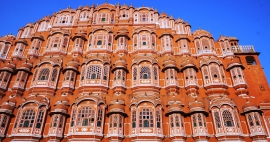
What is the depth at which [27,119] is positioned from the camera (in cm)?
2167

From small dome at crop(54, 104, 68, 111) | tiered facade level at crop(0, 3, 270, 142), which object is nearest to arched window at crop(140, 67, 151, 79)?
tiered facade level at crop(0, 3, 270, 142)

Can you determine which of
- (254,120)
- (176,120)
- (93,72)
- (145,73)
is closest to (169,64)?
(145,73)

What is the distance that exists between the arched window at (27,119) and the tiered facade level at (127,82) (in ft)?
0.32

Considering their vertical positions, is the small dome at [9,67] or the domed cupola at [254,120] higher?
the small dome at [9,67]

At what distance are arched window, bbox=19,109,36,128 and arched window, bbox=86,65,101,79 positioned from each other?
666 cm

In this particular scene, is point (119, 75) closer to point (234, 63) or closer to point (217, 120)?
point (217, 120)

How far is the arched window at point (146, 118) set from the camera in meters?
21.0

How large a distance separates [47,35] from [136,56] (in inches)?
521

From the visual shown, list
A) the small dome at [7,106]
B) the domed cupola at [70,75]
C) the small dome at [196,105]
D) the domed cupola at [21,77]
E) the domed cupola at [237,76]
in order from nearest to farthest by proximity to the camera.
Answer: the small dome at [196,105]
the small dome at [7,106]
the domed cupola at [237,76]
the domed cupola at [70,75]
the domed cupola at [21,77]

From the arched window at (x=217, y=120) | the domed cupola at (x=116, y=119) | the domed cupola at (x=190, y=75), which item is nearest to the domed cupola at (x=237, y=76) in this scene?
the domed cupola at (x=190, y=75)

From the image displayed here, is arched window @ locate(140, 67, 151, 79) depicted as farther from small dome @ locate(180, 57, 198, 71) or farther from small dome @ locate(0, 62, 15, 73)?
small dome @ locate(0, 62, 15, 73)

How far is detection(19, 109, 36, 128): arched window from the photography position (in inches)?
843

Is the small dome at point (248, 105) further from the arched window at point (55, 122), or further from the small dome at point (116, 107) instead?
the arched window at point (55, 122)

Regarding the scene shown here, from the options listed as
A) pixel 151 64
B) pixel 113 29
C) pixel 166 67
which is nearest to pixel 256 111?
pixel 166 67
